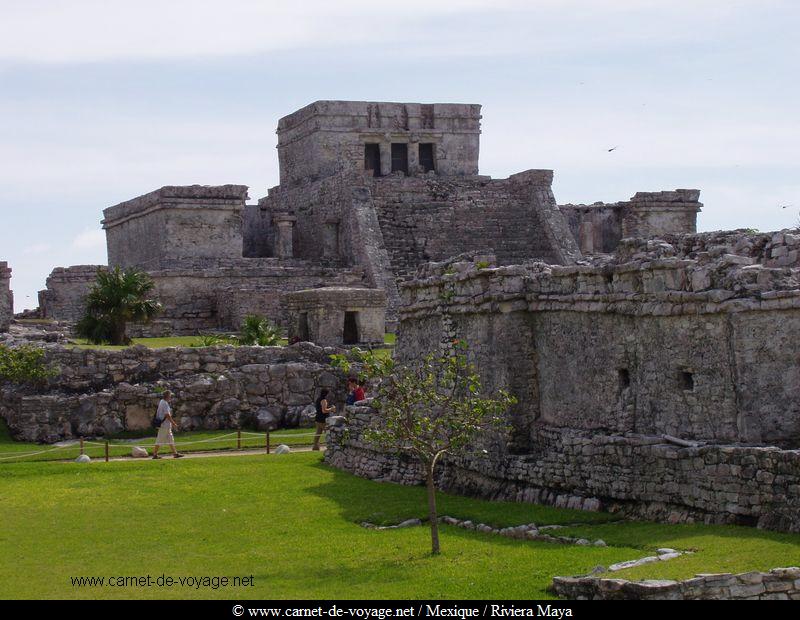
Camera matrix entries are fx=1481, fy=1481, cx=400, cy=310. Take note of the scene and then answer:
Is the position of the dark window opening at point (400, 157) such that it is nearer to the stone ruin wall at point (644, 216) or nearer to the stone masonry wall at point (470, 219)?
the stone masonry wall at point (470, 219)

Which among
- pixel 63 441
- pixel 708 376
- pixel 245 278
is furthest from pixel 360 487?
pixel 245 278

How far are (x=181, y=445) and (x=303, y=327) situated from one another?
794cm

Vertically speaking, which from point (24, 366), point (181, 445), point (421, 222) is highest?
point (421, 222)

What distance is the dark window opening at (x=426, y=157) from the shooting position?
44.8m

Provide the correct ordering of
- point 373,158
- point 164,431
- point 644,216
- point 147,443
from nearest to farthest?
point 164,431 < point 147,443 < point 644,216 < point 373,158

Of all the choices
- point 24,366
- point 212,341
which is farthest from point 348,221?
point 24,366

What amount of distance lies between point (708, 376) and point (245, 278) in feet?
75.3

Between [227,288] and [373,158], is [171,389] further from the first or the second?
[373,158]

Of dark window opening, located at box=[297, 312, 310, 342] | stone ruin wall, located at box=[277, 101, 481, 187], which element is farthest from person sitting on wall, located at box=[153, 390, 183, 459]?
stone ruin wall, located at box=[277, 101, 481, 187]

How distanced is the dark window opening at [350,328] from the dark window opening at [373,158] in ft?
47.3

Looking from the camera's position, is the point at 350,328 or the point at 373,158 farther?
the point at 373,158

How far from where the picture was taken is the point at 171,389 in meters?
24.5

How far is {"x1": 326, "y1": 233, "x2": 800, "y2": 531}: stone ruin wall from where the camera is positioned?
46.1 feet

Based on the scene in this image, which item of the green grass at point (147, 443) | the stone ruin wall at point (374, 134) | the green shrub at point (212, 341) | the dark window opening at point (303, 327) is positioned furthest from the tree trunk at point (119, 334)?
the stone ruin wall at point (374, 134)
